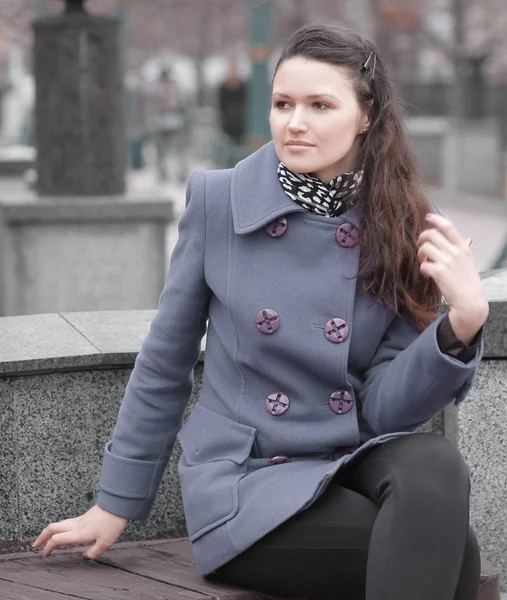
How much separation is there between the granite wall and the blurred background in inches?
23.9

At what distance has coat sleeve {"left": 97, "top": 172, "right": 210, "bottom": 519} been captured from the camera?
286 cm

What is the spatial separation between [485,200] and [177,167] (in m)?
5.81

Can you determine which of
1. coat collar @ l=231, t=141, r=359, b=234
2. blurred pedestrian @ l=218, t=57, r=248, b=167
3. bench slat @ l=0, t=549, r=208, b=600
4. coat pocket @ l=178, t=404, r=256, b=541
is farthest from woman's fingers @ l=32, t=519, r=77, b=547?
blurred pedestrian @ l=218, t=57, r=248, b=167

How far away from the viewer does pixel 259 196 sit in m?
2.85

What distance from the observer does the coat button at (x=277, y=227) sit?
2830mm

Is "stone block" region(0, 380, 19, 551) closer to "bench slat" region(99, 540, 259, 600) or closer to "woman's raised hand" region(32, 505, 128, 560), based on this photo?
"bench slat" region(99, 540, 259, 600)

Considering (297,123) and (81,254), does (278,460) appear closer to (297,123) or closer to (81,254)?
(297,123)

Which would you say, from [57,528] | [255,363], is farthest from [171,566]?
[255,363]

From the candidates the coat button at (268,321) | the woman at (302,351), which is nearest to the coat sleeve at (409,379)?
the woman at (302,351)

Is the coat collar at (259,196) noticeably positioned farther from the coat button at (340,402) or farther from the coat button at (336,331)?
the coat button at (340,402)

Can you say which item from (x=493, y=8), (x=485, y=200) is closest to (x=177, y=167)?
(x=485, y=200)

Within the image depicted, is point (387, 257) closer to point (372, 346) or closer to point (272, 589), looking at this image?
point (372, 346)

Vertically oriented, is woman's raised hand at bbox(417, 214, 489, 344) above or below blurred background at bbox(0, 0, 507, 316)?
above

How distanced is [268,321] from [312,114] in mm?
437
